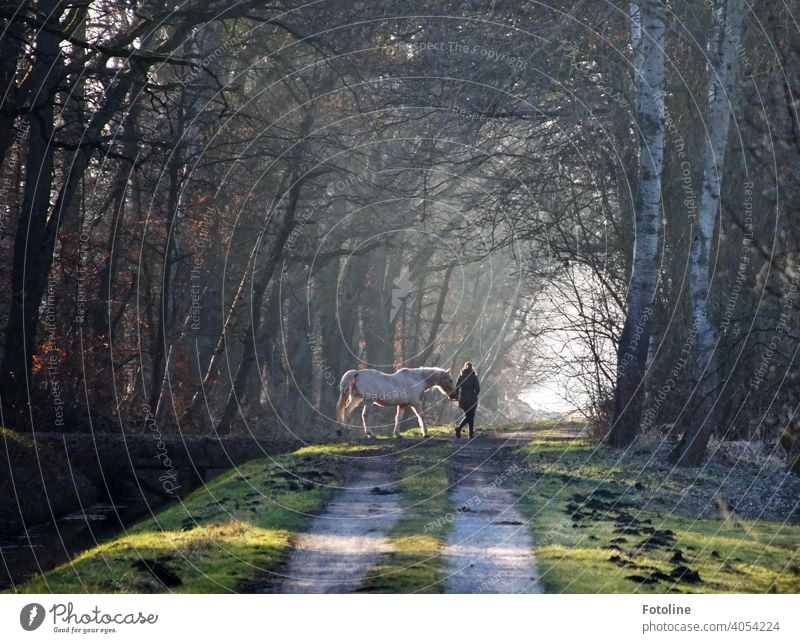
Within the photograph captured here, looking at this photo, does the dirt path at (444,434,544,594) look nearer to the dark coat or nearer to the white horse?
the dark coat

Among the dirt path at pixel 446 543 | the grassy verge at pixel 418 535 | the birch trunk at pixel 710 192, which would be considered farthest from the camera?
the birch trunk at pixel 710 192

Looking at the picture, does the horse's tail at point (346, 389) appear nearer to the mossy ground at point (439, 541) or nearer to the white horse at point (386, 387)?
the white horse at point (386, 387)

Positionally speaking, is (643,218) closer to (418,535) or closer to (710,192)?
(710,192)

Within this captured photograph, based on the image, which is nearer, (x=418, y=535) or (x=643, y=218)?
(x=418, y=535)

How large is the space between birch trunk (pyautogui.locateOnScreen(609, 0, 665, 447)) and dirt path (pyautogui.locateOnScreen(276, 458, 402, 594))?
5868mm

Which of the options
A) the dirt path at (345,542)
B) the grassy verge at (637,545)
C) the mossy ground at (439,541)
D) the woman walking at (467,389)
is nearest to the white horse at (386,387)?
the woman walking at (467,389)

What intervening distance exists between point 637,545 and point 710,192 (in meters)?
9.10

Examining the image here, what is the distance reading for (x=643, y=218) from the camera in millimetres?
25938

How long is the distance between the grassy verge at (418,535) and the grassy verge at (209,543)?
43.5 inches

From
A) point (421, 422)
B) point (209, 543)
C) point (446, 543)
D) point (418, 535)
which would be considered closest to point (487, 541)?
point (446, 543)

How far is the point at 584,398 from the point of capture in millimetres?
28875

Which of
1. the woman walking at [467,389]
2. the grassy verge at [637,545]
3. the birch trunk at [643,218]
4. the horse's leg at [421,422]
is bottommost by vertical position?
the grassy verge at [637,545]

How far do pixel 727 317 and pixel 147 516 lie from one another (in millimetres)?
10245

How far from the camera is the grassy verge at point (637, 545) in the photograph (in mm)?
13656
